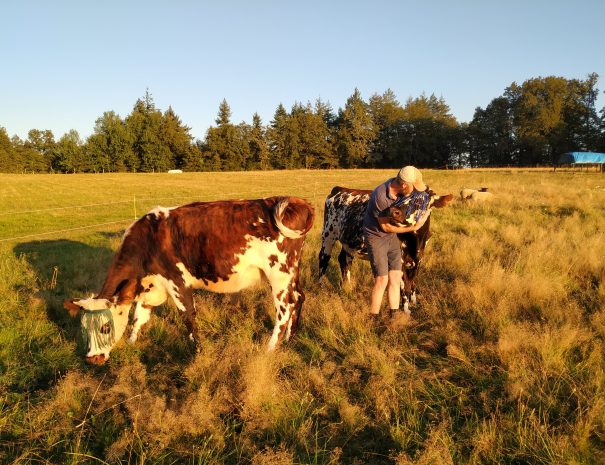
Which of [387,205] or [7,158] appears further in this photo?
[7,158]

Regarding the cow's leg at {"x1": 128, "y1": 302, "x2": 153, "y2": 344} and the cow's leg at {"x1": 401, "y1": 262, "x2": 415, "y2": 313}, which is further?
the cow's leg at {"x1": 401, "y1": 262, "x2": 415, "y2": 313}

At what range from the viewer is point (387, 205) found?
501cm

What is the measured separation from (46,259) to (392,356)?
844cm

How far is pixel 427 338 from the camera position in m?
4.75

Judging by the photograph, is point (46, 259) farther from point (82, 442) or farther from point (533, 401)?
point (533, 401)

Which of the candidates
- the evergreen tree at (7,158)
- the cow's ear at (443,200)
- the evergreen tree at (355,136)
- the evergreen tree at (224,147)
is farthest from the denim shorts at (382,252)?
the evergreen tree at (7,158)

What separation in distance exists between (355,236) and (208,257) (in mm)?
2694

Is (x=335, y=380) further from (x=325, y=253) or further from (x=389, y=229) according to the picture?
(x=325, y=253)

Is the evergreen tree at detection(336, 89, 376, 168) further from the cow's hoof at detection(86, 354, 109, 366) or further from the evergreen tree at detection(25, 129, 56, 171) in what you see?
the cow's hoof at detection(86, 354, 109, 366)

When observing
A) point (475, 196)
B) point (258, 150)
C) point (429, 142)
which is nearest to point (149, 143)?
point (258, 150)

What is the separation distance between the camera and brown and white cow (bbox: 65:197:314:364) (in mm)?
4777

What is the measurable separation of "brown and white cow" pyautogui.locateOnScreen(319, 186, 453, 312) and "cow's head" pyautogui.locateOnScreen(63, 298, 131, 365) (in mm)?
3512

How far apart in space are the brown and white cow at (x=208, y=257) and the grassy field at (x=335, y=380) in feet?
1.61

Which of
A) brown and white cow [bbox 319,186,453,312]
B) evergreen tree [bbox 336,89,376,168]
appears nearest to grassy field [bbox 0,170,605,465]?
brown and white cow [bbox 319,186,453,312]
